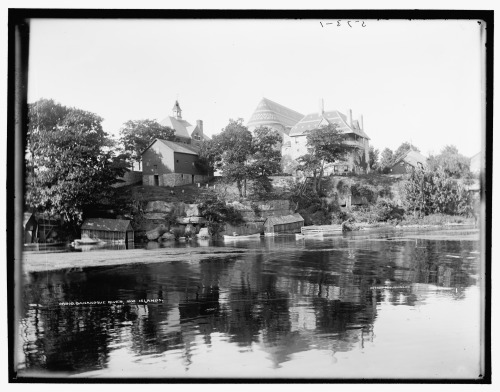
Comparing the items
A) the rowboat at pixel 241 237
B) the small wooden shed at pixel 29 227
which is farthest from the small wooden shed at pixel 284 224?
the small wooden shed at pixel 29 227

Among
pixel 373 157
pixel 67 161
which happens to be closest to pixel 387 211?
pixel 373 157

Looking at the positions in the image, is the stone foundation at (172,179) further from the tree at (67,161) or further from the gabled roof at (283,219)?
the gabled roof at (283,219)

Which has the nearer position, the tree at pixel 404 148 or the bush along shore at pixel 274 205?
the tree at pixel 404 148

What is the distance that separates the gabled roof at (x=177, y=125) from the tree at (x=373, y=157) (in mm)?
1389

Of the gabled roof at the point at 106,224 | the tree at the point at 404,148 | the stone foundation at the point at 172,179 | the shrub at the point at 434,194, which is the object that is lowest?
the gabled roof at the point at 106,224

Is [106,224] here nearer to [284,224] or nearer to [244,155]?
[244,155]

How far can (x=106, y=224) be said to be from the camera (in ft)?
9.22

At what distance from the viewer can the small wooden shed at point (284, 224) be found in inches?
112

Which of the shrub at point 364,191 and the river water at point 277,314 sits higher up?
the shrub at point 364,191

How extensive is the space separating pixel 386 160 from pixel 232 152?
117 centimetres

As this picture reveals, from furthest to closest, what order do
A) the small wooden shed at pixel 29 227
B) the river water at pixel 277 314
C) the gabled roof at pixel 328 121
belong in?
the gabled roof at pixel 328 121 < the small wooden shed at pixel 29 227 < the river water at pixel 277 314

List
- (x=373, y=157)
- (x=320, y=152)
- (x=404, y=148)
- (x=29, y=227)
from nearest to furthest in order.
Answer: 1. (x=29, y=227)
2. (x=404, y=148)
3. (x=373, y=157)
4. (x=320, y=152)

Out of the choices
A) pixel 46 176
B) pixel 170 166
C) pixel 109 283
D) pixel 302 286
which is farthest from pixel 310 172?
pixel 46 176

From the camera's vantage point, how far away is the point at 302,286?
8.87 ft
